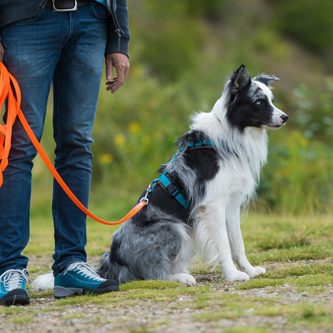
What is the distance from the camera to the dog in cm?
490

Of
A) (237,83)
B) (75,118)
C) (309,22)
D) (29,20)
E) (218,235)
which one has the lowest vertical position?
(218,235)

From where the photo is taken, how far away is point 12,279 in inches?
167

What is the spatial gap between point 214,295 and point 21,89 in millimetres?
1572

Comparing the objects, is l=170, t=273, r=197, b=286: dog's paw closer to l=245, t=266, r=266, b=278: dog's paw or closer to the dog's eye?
l=245, t=266, r=266, b=278: dog's paw

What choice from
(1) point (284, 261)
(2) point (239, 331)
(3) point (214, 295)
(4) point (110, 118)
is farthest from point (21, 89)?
(4) point (110, 118)

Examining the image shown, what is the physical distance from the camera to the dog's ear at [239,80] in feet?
16.5

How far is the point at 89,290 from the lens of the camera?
4430 millimetres

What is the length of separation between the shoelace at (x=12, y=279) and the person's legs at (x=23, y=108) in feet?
0.12

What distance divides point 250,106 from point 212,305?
5.80 ft

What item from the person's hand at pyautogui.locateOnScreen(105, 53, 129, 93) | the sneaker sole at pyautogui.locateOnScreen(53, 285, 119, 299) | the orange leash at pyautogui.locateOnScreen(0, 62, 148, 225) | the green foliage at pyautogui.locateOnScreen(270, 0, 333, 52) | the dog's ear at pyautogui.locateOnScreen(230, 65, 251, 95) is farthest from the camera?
the green foliage at pyautogui.locateOnScreen(270, 0, 333, 52)

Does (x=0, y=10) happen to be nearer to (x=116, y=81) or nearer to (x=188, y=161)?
(x=116, y=81)

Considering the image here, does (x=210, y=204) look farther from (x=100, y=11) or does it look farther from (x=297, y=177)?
(x=297, y=177)

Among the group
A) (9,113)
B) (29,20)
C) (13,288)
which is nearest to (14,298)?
(13,288)

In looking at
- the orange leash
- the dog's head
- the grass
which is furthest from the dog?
the orange leash
